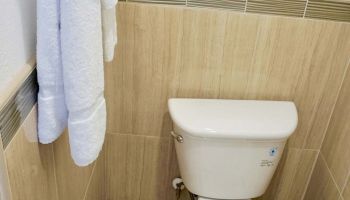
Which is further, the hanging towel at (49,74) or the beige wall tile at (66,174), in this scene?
the beige wall tile at (66,174)

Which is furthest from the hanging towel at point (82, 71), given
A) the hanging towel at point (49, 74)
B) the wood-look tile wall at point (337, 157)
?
the wood-look tile wall at point (337, 157)

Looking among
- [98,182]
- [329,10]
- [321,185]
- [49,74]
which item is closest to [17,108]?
[49,74]

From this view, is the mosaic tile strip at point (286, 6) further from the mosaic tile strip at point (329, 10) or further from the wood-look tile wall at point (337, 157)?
the wood-look tile wall at point (337, 157)

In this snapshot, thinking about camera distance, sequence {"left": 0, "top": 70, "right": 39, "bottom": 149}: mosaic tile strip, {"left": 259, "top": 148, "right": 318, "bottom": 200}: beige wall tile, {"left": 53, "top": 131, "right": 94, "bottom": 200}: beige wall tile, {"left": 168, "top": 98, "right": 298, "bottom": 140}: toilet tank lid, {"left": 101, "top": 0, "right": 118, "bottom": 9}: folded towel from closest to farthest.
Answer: {"left": 0, "top": 70, "right": 39, "bottom": 149}: mosaic tile strip < {"left": 101, "top": 0, "right": 118, "bottom": 9}: folded towel < {"left": 53, "top": 131, "right": 94, "bottom": 200}: beige wall tile < {"left": 168, "top": 98, "right": 298, "bottom": 140}: toilet tank lid < {"left": 259, "top": 148, "right": 318, "bottom": 200}: beige wall tile

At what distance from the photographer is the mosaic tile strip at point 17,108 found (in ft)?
1.77

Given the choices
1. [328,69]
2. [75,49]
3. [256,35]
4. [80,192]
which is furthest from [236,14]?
[80,192]

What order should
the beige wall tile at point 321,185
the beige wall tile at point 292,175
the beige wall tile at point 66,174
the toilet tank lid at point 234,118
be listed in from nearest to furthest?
the beige wall tile at point 66,174
the toilet tank lid at point 234,118
the beige wall tile at point 321,185
the beige wall tile at point 292,175

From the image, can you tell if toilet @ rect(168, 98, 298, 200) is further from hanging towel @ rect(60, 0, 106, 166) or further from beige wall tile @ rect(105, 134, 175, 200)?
hanging towel @ rect(60, 0, 106, 166)

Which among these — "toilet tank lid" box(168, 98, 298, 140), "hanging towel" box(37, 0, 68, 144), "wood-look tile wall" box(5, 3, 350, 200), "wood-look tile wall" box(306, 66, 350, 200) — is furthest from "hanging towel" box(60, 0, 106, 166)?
"wood-look tile wall" box(306, 66, 350, 200)

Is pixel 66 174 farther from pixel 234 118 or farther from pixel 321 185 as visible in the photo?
pixel 321 185

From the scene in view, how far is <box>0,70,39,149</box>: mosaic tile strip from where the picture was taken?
0.54 meters

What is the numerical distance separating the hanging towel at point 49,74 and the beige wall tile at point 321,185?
87 cm

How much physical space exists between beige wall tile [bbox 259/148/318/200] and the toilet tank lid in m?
0.24

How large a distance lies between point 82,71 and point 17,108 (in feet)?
0.40
